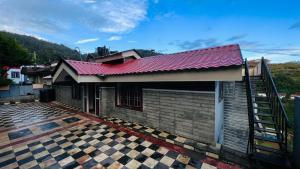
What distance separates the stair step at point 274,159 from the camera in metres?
2.83

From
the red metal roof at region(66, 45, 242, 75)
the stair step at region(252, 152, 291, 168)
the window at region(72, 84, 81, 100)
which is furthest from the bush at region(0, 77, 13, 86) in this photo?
the stair step at region(252, 152, 291, 168)

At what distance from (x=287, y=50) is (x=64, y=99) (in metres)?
30.7

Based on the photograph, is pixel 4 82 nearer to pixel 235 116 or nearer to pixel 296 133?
pixel 235 116

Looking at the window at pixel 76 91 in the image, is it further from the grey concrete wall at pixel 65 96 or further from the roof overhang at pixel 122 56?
the roof overhang at pixel 122 56

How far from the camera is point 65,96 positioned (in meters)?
11.6

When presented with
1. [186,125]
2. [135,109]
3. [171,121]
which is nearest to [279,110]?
[186,125]

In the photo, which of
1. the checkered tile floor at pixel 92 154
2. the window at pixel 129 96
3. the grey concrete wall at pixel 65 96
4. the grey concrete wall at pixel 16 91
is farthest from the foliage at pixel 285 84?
the grey concrete wall at pixel 16 91

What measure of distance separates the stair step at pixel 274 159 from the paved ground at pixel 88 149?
0.78 m

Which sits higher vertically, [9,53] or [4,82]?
[9,53]

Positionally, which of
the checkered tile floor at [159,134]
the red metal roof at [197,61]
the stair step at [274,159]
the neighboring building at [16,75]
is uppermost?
the neighboring building at [16,75]

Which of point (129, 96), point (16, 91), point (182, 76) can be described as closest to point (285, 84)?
point (182, 76)

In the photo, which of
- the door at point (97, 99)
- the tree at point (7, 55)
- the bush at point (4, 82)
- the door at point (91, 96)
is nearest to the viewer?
the door at point (97, 99)

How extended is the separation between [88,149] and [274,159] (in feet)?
16.1

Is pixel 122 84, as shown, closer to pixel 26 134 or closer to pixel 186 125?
pixel 186 125
